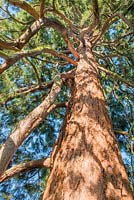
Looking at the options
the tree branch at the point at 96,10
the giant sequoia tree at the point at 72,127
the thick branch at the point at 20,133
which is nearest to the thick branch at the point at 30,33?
the giant sequoia tree at the point at 72,127

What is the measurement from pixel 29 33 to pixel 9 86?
115 cm

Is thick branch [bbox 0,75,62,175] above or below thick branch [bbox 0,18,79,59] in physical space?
below

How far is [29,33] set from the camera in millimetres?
2605

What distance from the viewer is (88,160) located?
1.81 m

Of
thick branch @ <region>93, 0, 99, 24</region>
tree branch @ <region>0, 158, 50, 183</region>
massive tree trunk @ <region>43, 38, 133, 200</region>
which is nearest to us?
massive tree trunk @ <region>43, 38, 133, 200</region>

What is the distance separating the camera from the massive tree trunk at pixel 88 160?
158 cm

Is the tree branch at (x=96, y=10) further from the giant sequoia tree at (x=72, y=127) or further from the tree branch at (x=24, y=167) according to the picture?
the tree branch at (x=24, y=167)

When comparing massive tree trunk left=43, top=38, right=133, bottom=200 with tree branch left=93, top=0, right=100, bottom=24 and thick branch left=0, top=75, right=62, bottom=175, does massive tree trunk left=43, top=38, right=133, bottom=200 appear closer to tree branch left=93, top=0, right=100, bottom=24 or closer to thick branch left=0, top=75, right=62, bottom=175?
thick branch left=0, top=75, right=62, bottom=175

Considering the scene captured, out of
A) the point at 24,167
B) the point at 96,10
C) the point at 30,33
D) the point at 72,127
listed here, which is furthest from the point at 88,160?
the point at 96,10

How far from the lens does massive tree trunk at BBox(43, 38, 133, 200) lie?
5.20ft

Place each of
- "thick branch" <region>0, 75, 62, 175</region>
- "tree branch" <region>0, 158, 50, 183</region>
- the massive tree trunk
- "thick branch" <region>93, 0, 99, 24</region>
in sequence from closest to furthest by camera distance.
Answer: the massive tree trunk, "thick branch" <region>0, 75, 62, 175</region>, "tree branch" <region>0, 158, 50, 183</region>, "thick branch" <region>93, 0, 99, 24</region>

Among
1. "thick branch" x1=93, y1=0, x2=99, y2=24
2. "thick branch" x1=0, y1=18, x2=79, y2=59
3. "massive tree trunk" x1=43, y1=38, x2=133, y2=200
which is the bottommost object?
"massive tree trunk" x1=43, y1=38, x2=133, y2=200

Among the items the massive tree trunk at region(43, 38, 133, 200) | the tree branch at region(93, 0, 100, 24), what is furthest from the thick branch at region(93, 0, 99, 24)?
the massive tree trunk at region(43, 38, 133, 200)

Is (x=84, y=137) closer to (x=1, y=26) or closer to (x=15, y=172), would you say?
(x=15, y=172)
